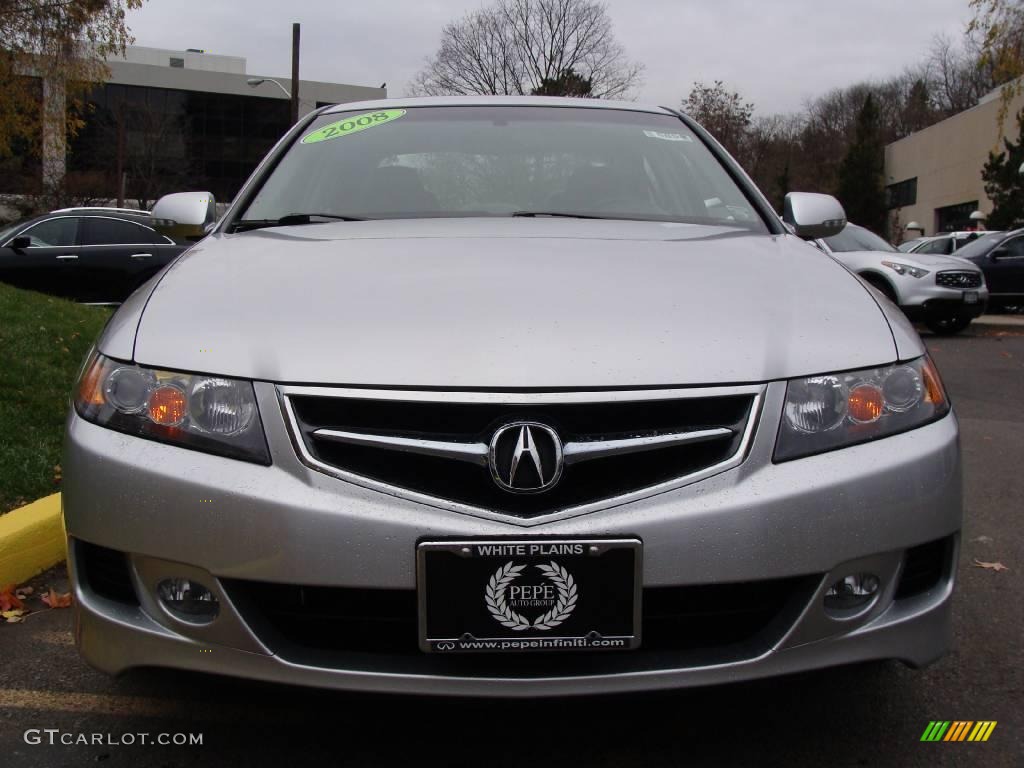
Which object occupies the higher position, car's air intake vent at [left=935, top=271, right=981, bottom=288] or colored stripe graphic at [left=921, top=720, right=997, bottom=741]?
car's air intake vent at [left=935, top=271, right=981, bottom=288]

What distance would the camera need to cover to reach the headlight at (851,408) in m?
1.83

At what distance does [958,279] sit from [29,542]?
11.7 m

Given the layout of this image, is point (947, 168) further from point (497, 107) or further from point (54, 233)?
point (497, 107)

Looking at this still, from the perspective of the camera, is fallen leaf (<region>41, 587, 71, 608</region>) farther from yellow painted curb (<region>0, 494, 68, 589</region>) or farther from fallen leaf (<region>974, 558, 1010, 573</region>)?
fallen leaf (<region>974, 558, 1010, 573</region>)

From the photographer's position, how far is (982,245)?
1571 cm

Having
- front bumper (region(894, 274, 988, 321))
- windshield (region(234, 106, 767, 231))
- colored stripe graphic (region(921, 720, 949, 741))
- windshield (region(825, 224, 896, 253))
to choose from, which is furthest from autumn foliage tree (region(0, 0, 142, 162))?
colored stripe graphic (region(921, 720, 949, 741))

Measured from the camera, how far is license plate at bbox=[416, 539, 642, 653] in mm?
1680

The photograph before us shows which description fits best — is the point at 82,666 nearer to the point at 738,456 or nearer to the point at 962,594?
the point at 738,456

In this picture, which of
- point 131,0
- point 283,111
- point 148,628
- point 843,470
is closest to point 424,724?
point 148,628

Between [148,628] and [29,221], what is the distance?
1163 cm

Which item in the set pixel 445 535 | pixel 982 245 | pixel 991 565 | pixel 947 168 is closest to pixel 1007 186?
pixel 947 168

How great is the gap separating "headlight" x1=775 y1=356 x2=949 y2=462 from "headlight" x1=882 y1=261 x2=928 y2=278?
11095 millimetres

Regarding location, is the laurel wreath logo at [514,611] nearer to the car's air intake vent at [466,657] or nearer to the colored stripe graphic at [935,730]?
the car's air intake vent at [466,657]

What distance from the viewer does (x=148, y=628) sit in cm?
183
